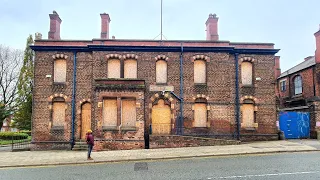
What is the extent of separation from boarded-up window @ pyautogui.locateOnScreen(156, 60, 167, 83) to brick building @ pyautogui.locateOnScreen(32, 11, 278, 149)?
0.26 ft

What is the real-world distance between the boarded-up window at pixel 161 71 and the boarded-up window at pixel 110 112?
4120 mm

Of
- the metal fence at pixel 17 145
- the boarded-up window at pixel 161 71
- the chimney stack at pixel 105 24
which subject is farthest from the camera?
the chimney stack at pixel 105 24

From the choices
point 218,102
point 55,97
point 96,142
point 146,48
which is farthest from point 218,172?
point 55,97

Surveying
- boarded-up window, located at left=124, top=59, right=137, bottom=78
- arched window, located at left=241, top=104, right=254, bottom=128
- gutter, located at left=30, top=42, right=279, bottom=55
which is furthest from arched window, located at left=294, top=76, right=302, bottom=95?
boarded-up window, located at left=124, top=59, right=137, bottom=78

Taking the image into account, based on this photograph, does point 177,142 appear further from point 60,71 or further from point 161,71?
point 60,71

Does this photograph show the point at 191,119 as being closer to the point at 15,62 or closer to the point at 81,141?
the point at 81,141

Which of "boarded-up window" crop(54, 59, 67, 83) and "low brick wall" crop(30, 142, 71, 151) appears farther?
"boarded-up window" crop(54, 59, 67, 83)

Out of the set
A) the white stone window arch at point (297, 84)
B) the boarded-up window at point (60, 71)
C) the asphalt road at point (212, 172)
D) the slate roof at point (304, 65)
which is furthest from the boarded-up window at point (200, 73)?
the white stone window arch at point (297, 84)

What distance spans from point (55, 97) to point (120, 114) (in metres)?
5.90

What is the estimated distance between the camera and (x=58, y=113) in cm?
2255

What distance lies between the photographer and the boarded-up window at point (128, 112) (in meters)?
20.5

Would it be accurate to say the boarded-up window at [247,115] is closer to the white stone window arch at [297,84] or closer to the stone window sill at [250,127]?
the stone window sill at [250,127]

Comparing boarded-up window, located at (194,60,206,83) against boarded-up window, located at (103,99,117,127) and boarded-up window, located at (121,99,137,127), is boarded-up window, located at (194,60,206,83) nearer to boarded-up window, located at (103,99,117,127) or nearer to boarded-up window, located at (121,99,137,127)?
boarded-up window, located at (121,99,137,127)

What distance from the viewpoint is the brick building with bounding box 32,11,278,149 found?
22266 mm
